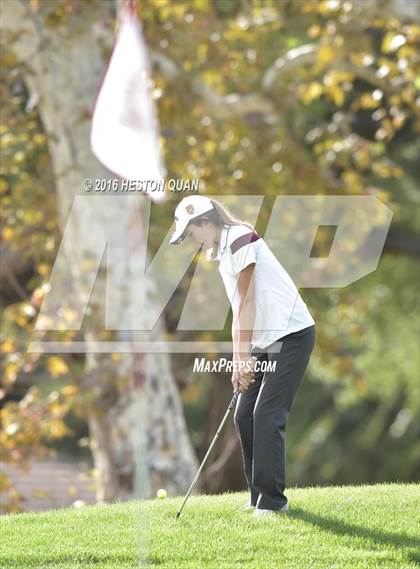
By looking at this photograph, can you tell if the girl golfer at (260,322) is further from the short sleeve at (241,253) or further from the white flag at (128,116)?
the white flag at (128,116)

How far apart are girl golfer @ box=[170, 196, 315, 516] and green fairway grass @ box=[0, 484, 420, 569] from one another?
16.2 inches

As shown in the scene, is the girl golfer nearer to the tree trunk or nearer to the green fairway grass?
the green fairway grass

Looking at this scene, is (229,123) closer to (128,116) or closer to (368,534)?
(128,116)

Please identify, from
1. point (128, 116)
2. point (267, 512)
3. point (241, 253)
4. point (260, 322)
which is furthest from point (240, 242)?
point (128, 116)

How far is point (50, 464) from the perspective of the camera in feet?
85.5

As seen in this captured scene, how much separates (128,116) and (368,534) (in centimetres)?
746

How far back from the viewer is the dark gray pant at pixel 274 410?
707cm

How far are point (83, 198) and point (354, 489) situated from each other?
20.2ft

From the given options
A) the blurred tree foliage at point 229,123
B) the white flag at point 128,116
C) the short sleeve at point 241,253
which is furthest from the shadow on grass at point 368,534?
the blurred tree foliage at point 229,123

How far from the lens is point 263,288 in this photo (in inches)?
280

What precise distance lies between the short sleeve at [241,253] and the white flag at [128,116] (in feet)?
13.1

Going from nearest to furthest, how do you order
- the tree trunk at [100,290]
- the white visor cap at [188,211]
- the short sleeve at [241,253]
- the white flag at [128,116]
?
the short sleeve at [241,253], the white visor cap at [188,211], the white flag at [128,116], the tree trunk at [100,290]

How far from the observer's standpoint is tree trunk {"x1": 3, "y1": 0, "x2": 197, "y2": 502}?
12875mm

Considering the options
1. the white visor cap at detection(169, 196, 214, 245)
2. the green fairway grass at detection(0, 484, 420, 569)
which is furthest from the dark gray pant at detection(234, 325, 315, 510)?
the white visor cap at detection(169, 196, 214, 245)
